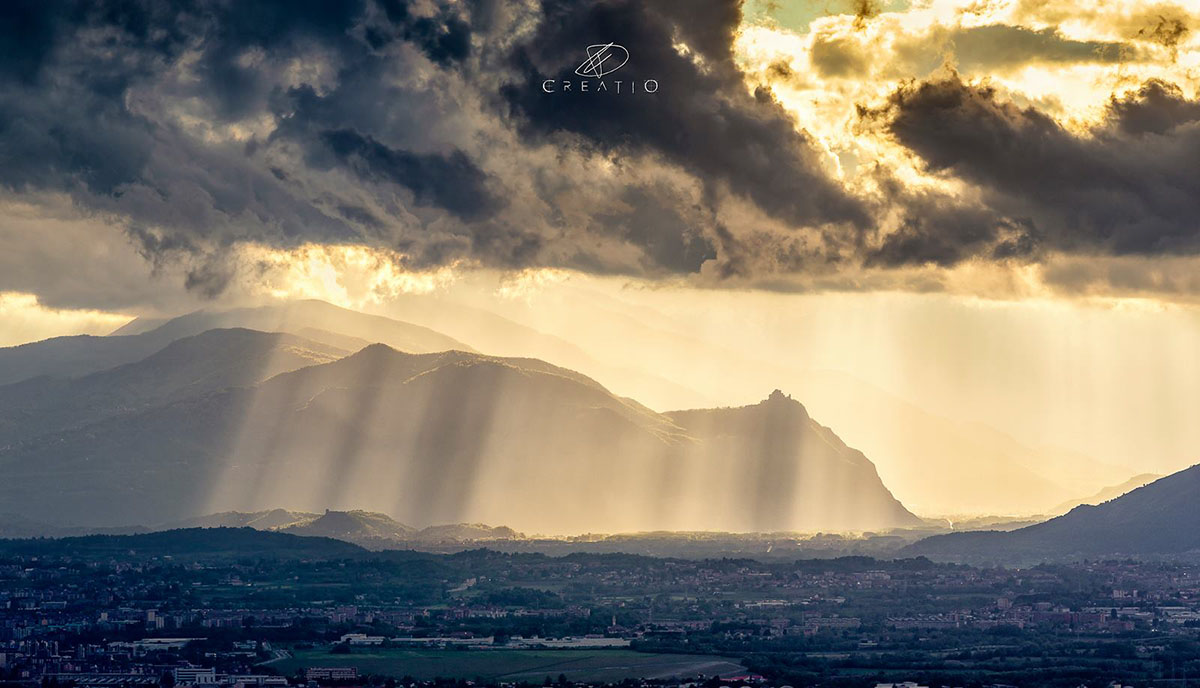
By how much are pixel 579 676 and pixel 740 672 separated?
12746 mm

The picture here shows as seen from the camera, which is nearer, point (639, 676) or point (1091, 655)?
point (639, 676)

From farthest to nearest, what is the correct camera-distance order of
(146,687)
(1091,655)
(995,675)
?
(1091,655), (995,675), (146,687)

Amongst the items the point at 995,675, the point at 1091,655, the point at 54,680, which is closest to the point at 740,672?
the point at 995,675

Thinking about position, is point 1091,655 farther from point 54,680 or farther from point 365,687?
point 54,680

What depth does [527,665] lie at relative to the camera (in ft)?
633

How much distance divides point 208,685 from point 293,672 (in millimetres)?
9321

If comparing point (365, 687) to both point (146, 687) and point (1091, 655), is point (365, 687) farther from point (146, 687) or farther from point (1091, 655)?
point (1091, 655)

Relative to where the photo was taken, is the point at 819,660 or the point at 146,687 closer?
the point at 146,687

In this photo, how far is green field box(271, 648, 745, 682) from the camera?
606ft

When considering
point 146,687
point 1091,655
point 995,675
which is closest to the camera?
point 146,687

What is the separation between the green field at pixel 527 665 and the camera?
185 meters

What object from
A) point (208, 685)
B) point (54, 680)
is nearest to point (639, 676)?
point (208, 685)

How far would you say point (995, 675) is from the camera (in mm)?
184250

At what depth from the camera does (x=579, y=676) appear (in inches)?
7219
